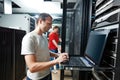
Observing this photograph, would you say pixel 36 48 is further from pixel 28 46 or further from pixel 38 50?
pixel 28 46

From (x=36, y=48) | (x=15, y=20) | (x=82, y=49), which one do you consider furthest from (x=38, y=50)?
(x=15, y=20)

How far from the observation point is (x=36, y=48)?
73.5 inches

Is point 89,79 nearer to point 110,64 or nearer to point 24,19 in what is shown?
point 110,64

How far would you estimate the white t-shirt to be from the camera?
1743 mm

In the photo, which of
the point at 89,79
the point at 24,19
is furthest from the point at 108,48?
the point at 24,19

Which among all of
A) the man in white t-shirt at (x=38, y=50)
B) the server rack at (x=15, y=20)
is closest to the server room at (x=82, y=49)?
the man in white t-shirt at (x=38, y=50)

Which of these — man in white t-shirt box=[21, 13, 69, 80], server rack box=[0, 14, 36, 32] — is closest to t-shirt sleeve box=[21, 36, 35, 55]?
man in white t-shirt box=[21, 13, 69, 80]

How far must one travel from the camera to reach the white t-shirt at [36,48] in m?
1.74

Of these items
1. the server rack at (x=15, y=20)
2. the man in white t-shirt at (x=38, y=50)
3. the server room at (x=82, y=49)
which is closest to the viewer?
the server room at (x=82, y=49)

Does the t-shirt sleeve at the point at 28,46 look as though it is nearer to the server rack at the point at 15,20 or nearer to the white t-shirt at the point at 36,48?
the white t-shirt at the point at 36,48

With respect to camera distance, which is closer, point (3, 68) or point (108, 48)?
point (108, 48)

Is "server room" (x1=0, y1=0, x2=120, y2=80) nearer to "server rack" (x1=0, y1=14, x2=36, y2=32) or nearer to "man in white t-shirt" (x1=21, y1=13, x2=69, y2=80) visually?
"man in white t-shirt" (x1=21, y1=13, x2=69, y2=80)

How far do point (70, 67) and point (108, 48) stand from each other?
0.42 meters

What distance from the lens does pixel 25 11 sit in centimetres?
924
